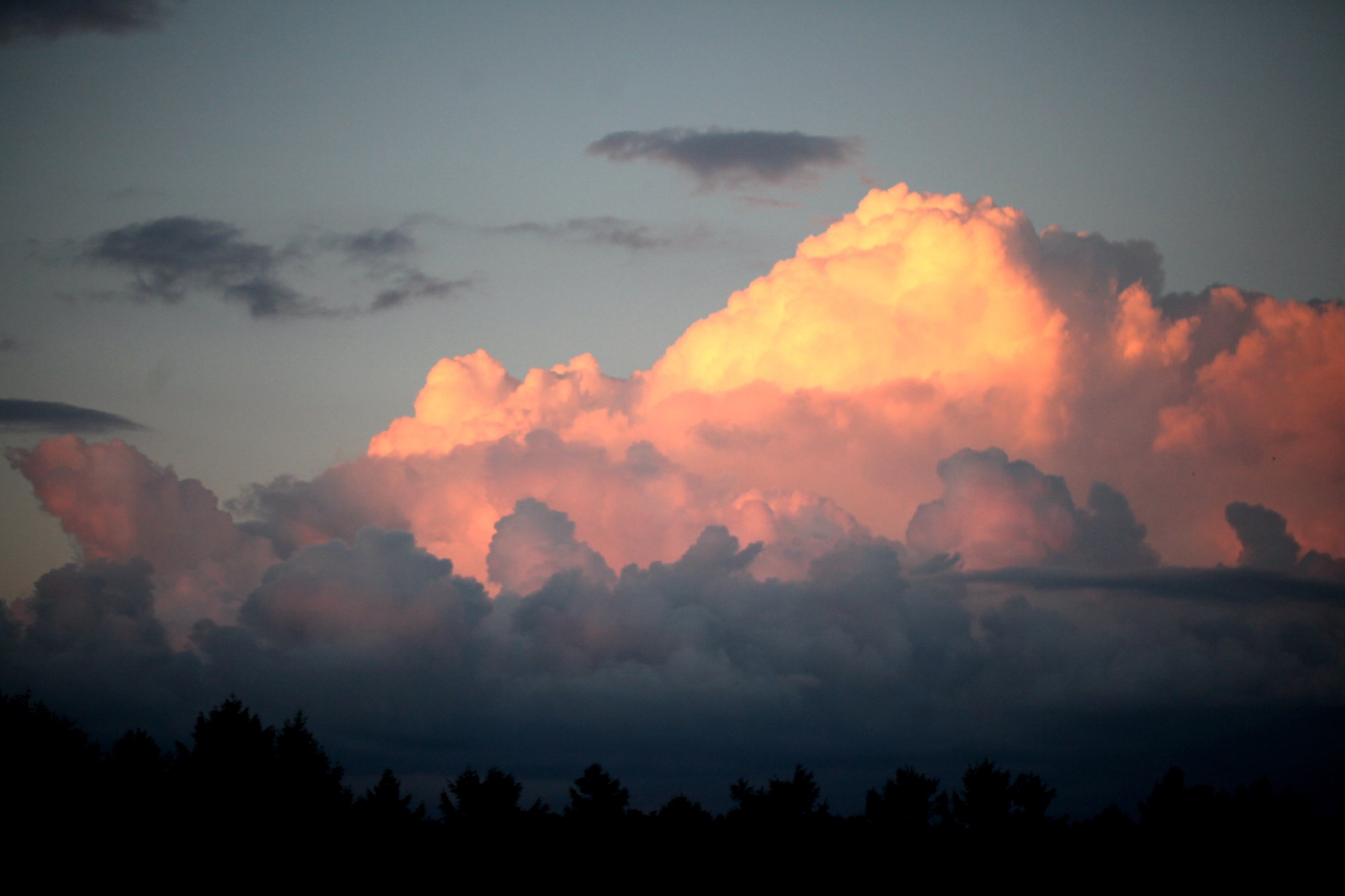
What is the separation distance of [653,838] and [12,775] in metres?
86.1

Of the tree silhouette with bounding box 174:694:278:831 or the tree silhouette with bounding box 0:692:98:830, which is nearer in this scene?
the tree silhouette with bounding box 0:692:98:830

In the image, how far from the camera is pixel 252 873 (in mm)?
155500

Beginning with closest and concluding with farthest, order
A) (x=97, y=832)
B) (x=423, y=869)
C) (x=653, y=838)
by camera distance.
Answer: (x=97, y=832) → (x=423, y=869) → (x=653, y=838)

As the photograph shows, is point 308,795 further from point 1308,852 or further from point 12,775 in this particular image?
point 1308,852

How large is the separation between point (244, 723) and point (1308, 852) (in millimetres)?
144503

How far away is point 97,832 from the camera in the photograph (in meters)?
146

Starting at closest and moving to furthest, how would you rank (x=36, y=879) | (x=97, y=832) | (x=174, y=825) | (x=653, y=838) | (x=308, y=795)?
(x=36, y=879) < (x=97, y=832) < (x=174, y=825) < (x=308, y=795) < (x=653, y=838)

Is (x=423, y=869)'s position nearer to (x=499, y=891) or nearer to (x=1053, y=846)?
(x=499, y=891)

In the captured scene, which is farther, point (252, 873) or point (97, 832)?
point (252, 873)

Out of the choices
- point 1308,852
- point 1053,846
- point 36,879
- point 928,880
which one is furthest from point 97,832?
point 1308,852

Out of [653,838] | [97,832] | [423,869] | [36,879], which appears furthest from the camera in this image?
[653,838]

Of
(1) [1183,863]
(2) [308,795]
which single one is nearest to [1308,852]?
(1) [1183,863]

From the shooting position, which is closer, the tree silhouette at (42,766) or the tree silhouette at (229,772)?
the tree silhouette at (42,766)

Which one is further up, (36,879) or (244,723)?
(244,723)
